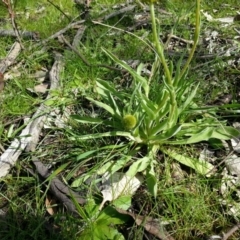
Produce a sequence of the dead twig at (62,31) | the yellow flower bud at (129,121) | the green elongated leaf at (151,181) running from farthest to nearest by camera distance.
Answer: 1. the dead twig at (62,31)
2. the yellow flower bud at (129,121)
3. the green elongated leaf at (151,181)

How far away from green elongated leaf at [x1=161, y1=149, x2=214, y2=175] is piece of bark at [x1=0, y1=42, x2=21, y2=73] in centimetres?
118

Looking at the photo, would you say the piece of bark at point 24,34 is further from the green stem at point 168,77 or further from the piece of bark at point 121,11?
the green stem at point 168,77

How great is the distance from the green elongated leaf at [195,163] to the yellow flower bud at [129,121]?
0.68 ft

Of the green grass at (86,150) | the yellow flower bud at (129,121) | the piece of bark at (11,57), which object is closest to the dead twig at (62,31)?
the green grass at (86,150)

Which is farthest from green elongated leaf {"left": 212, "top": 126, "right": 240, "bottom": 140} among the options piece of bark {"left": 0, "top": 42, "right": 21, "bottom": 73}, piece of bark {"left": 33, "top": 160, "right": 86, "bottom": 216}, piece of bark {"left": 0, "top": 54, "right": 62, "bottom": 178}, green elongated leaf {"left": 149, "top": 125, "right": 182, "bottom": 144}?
piece of bark {"left": 0, "top": 42, "right": 21, "bottom": 73}

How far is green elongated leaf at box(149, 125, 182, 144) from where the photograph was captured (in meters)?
1.74

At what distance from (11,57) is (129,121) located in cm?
114

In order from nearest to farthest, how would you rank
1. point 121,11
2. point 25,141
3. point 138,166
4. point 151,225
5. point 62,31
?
point 151,225, point 138,166, point 25,141, point 62,31, point 121,11

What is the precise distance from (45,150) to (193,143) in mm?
687

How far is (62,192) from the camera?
1.81 m

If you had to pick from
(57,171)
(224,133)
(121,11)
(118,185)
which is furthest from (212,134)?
(121,11)

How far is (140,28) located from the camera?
9.60ft

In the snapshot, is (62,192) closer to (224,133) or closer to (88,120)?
(88,120)

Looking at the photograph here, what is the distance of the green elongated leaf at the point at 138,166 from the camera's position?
69.8 inches
